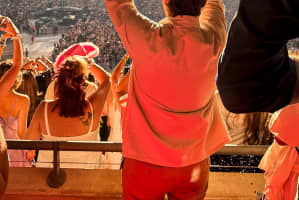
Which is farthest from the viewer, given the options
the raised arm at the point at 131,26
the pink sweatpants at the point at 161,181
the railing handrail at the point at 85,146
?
the railing handrail at the point at 85,146

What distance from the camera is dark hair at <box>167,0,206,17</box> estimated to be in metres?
0.87

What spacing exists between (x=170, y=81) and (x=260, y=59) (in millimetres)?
543

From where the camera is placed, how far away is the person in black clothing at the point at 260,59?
28 centimetres

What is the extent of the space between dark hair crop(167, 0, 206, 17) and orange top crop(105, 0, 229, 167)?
0.06 feet

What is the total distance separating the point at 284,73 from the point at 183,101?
21.2 inches

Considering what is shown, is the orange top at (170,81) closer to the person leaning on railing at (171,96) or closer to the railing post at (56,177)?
the person leaning on railing at (171,96)

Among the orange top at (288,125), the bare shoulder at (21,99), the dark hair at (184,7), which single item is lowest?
the bare shoulder at (21,99)

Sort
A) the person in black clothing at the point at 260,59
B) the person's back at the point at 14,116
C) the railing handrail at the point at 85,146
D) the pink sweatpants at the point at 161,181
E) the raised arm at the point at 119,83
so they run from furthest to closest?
1. the person's back at the point at 14,116
2. the raised arm at the point at 119,83
3. the railing handrail at the point at 85,146
4. the pink sweatpants at the point at 161,181
5. the person in black clothing at the point at 260,59

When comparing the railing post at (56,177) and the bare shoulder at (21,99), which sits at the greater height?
the bare shoulder at (21,99)

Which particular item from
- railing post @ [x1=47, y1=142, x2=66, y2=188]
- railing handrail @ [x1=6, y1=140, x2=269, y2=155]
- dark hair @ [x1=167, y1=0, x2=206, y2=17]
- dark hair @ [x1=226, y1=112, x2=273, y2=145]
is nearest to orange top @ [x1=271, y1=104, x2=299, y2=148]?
railing handrail @ [x1=6, y1=140, x2=269, y2=155]

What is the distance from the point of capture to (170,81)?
860 mm

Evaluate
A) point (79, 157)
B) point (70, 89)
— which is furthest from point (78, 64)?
point (79, 157)

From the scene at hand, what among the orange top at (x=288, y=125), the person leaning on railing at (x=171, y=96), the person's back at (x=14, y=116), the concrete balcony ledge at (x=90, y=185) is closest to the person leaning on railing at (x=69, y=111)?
the concrete balcony ledge at (x=90, y=185)

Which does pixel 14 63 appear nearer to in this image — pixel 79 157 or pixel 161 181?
Result: pixel 79 157
